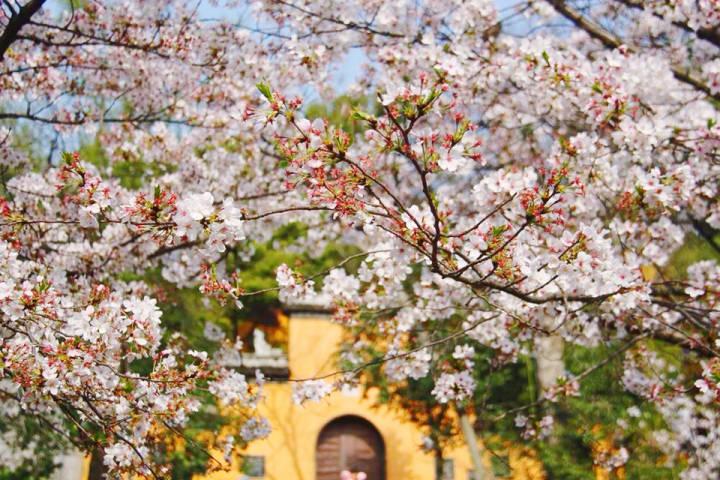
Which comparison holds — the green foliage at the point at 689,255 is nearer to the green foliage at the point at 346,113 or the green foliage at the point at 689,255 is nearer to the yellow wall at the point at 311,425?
the green foliage at the point at 346,113

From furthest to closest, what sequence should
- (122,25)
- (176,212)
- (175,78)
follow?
(175,78) → (122,25) → (176,212)

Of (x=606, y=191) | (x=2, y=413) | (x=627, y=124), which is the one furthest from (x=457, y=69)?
(x=2, y=413)

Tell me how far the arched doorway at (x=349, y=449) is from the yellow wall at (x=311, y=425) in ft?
0.73

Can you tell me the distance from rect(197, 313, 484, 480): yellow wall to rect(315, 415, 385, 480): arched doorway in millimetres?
223

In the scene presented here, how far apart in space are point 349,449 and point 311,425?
0.88 m

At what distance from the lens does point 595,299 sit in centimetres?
357

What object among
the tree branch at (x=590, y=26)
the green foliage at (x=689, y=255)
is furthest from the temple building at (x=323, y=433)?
the tree branch at (x=590, y=26)

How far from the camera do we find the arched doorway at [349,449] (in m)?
12.5

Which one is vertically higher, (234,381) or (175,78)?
(175,78)

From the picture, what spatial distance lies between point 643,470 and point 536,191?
643 cm

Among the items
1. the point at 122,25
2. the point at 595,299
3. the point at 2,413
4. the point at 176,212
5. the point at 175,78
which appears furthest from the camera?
the point at 2,413

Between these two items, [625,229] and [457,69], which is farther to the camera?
[625,229]

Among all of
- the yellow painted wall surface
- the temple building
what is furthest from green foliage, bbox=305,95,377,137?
the temple building

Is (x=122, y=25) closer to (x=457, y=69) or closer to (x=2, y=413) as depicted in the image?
(x=457, y=69)
